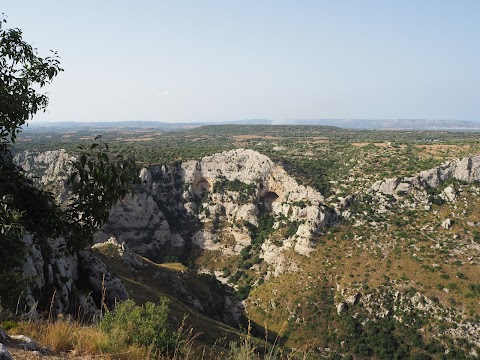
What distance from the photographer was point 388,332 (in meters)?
47.7

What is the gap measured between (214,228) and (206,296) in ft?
97.2

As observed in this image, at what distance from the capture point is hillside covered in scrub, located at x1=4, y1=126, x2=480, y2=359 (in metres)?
44.0

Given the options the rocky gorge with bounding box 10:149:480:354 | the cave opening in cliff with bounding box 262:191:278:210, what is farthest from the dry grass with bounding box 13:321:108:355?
the cave opening in cliff with bounding box 262:191:278:210

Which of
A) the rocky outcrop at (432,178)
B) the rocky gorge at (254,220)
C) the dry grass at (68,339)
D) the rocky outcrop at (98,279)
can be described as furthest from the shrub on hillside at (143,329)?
the rocky outcrop at (432,178)

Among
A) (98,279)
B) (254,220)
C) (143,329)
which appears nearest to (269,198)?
(254,220)

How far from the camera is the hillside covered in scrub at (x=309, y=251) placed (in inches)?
1732

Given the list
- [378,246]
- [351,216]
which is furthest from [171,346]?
[351,216]

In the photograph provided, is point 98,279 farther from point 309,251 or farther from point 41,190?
point 309,251

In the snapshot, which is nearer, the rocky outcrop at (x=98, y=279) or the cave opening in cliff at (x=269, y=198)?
the rocky outcrop at (x=98, y=279)

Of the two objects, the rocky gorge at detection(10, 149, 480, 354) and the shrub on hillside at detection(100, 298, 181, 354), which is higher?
the shrub on hillside at detection(100, 298, 181, 354)

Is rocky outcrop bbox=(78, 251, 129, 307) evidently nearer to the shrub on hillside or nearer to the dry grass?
the shrub on hillside

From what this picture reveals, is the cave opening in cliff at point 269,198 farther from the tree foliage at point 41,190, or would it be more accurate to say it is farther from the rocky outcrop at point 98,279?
the tree foliage at point 41,190

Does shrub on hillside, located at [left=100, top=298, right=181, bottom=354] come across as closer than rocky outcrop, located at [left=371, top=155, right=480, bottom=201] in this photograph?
Yes

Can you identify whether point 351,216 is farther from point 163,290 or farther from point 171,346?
point 171,346
